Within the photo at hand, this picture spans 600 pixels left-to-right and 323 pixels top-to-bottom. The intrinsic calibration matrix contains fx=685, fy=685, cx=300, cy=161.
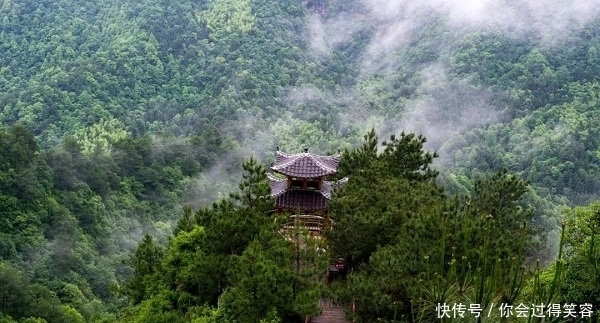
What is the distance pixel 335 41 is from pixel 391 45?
32.2 feet

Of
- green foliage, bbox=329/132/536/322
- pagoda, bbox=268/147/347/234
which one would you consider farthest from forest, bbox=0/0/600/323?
pagoda, bbox=268/147/347/234

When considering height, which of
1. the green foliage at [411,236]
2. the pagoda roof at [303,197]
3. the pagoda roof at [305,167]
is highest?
the pagoda roof at [305,167]

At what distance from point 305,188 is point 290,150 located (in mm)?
46404

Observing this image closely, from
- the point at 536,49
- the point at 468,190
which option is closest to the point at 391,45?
the point at 536,49

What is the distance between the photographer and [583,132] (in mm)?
68312

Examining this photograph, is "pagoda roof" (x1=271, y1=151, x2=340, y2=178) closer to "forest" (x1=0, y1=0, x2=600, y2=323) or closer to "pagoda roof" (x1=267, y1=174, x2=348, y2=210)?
"pagoda roof" (x1=267, y1=174, x2=348, y2=210)

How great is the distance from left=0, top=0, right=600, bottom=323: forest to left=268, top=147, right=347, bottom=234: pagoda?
4.76 ft

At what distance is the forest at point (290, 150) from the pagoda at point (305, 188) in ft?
4.76

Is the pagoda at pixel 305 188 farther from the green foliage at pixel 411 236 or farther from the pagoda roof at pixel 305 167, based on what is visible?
the green foliage at pixel 411 236

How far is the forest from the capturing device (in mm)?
14766

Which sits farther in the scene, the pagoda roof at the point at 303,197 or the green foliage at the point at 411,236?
the pagoda roof at the point at 303,197

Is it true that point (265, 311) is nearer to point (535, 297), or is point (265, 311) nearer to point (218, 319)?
point (218, 319)

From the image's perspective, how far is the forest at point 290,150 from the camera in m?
14.8

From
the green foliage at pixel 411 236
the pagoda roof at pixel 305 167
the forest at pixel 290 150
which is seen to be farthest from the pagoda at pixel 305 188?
the green foliage at pixel 411 236
